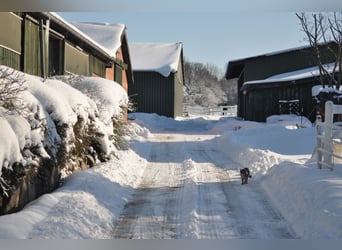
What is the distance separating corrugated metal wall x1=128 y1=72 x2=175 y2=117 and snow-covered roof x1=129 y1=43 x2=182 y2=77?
16.3 inches

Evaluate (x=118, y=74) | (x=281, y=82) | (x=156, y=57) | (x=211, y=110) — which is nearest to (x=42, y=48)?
(x=118, y=74)

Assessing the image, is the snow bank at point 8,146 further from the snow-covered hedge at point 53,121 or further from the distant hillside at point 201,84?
the distant hillside at point 201,84

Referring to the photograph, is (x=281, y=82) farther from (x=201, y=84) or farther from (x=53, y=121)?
(x=201, y=84)

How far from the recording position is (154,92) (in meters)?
28.6

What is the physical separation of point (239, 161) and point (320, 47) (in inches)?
599

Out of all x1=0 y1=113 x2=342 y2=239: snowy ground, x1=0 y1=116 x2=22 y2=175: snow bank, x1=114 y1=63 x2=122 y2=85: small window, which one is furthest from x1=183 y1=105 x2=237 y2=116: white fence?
x1=0 y1=116 x2=22 y2=175: snow bank

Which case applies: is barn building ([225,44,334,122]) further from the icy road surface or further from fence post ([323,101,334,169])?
fence post ([323,101,334,169])

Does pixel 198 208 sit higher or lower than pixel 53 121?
lower

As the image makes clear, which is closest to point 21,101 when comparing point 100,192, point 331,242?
point 100,192

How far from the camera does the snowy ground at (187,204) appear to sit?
5.07 m

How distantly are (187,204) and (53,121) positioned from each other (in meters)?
2.24

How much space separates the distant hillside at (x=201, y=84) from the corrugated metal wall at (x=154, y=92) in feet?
44.7

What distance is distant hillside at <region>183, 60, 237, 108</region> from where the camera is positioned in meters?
42.6

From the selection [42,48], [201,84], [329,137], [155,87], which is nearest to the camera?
[329,137]
